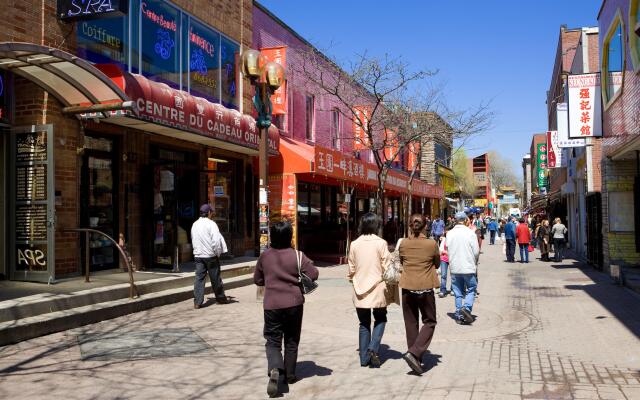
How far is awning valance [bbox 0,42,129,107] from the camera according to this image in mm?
8430

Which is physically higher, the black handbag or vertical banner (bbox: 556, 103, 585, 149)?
vertical banner (bbox: 556, 103, 585, 149)

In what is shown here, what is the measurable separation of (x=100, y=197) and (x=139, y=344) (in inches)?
204

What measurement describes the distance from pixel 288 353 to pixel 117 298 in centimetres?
486

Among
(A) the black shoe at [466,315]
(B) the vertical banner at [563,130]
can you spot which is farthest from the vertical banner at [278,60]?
(A) the black shoe at [466,315]

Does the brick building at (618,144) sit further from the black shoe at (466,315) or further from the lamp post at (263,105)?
the lamp post at (263,105)

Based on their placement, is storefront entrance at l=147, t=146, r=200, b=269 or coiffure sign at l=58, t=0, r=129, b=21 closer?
coiffure sign at l=58, t=0, r=129, b=21

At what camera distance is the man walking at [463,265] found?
339 inches

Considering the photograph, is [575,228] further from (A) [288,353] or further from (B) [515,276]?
(A) [288,353]

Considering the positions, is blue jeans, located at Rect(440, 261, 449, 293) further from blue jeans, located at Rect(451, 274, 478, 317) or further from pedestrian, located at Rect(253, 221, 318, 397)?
pedestrian, located at Rect(253, 221, 318, 397)

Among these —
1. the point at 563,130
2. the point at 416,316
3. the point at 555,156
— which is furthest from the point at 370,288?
the point at 555,156

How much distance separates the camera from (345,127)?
84.1 feet

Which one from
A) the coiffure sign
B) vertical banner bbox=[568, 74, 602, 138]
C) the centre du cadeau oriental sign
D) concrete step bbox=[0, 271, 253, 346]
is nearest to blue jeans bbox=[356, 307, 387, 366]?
concrete step bbox=[0, 271, 253, 346]

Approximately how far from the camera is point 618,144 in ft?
43.6

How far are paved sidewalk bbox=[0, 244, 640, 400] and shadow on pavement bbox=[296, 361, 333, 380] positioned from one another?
0.02 m
